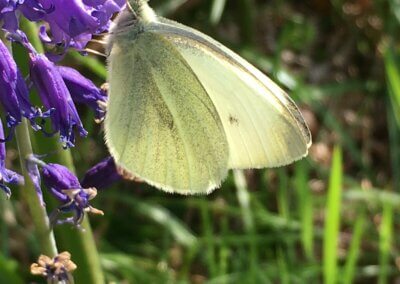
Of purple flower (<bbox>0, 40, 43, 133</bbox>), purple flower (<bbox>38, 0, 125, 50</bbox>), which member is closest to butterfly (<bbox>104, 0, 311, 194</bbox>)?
purple flower (<bbox>38, 0, 125, 50</bbox>)

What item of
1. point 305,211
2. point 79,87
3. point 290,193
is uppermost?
point 79,87

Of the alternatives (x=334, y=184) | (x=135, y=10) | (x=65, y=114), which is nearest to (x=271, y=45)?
(x=334, y=184)

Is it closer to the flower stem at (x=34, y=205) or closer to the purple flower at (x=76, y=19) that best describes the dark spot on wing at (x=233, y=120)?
the purple flower at (x=76, y=19)

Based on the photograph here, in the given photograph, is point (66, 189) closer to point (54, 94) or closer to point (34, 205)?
point (34, 205)

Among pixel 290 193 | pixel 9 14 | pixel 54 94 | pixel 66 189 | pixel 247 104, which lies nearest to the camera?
pixel 9 14

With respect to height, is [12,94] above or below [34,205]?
above

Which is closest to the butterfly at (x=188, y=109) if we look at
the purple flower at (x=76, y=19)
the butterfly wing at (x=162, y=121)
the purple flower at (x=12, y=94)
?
the butterfly wing at (x=162, y=121)

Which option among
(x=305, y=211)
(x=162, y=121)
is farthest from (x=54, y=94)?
(x=305, y=211)

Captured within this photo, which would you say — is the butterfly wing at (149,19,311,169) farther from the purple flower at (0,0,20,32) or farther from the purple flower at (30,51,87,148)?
the purple flower at (0,0,20,32)
